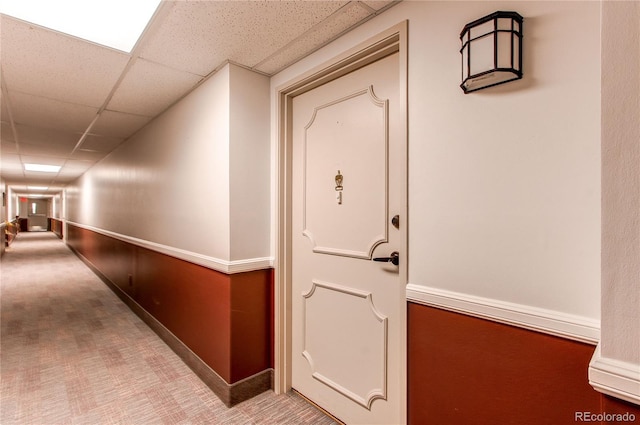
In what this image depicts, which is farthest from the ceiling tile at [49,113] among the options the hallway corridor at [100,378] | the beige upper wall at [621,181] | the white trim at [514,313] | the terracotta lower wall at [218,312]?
the beige upper wall at [621,181]

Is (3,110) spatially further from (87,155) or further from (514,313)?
(514,313)

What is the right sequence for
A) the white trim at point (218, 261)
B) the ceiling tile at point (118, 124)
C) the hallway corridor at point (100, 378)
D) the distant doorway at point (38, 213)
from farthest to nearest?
1. the distant doorway at point (38, 213)
2. the ceiling tile at point (118, 124)
3. the white trim at point (218, 261)
4. the hallway corridor at point (100, 378)

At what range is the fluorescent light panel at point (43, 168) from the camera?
649cm

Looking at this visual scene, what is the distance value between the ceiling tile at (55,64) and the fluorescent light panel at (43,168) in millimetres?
5275

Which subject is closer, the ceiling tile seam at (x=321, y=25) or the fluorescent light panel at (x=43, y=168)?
the ceiling tile seam at (x=321, y=25)

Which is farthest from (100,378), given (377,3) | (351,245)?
(377,3)

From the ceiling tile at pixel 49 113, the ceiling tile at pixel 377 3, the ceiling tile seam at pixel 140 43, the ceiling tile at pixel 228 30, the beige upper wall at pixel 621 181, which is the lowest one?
the beige upper wall at pixel 621 181

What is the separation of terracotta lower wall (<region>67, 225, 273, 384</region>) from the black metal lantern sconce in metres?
1.86

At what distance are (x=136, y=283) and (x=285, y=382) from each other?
2.72 meters

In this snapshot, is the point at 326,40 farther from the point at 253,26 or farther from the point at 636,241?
the point at 636,241

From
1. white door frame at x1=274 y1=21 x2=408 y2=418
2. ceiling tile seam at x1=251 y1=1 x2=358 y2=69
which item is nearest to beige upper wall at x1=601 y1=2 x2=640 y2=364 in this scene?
ceiling tile seam at x1=251 y1=1 x2=358 y2=69

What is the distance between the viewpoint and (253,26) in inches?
66.9

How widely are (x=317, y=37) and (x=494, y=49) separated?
1084mm

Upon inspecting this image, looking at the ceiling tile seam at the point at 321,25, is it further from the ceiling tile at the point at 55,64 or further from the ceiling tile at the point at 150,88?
Result: the ceiling tile at the point at 55,64
